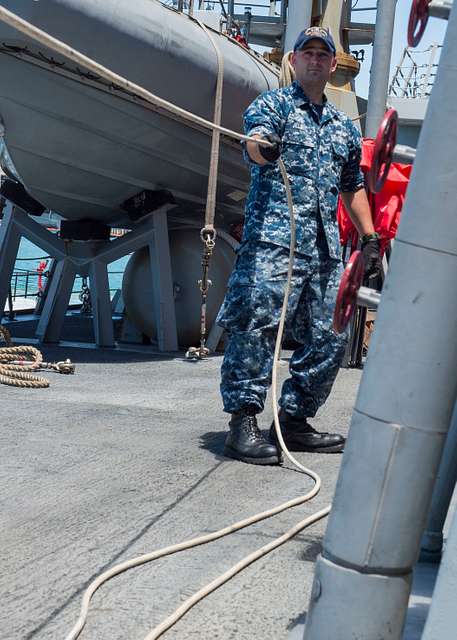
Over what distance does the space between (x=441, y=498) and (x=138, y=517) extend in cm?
90

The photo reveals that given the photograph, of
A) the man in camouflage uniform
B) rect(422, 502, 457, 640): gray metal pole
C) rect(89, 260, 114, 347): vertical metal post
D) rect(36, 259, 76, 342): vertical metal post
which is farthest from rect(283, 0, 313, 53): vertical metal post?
rect(422, 502, 457, 640): gray metal pole

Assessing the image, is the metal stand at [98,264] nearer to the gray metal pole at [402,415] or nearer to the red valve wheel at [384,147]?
the red valve wheel at [384,147]

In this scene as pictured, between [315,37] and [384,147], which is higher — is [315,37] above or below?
above

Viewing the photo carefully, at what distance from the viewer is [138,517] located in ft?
8.25

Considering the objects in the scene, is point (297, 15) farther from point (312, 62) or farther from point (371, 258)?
point (371, 258)

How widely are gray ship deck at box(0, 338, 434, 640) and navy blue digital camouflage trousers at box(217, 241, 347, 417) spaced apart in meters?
0.29

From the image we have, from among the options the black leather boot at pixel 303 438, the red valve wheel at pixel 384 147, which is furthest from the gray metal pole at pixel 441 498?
the black leather boot at pixel 303 438

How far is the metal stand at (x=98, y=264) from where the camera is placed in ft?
22.8

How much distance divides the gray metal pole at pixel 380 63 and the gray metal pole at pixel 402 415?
20.7 ft

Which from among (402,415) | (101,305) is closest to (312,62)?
(402,415)

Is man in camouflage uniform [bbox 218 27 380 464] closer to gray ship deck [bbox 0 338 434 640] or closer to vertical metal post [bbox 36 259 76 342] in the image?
gray ship deck [bbox 0 338 434 640]

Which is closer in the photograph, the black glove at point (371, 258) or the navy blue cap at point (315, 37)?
the navy blue cap at point (315, 37)

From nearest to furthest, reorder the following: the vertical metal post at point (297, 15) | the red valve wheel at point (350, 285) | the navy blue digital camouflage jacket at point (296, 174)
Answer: the red valve wheel at point (350, 285)
the navy blue digital camouflage jacket at point (296, 174)
the vertical metal post at point (297, 15)

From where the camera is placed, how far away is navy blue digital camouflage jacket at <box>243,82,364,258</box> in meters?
3.39
